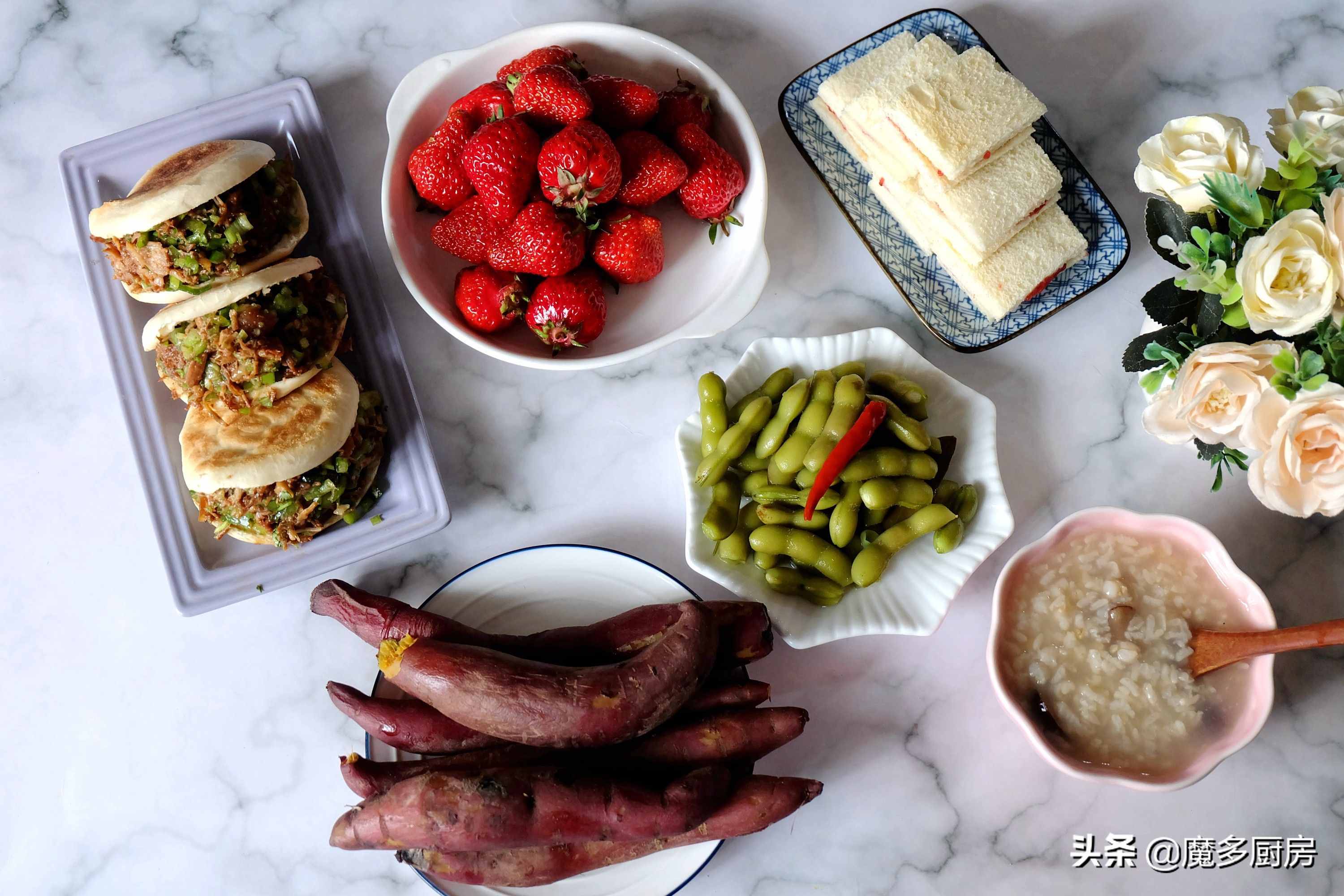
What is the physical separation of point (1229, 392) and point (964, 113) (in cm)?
70

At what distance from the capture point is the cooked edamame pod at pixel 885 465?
1.55 m

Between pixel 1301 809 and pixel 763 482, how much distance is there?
1.18 metres

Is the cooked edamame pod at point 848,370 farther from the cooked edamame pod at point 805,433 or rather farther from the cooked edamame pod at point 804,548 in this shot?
the cooked edamame pod at point 804,548

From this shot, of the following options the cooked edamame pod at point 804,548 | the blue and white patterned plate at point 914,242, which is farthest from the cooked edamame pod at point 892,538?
the blue and white patterned plate at point 914,242

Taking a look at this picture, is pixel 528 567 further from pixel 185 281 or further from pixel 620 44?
pixel 620 44

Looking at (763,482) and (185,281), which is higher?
(185,281)

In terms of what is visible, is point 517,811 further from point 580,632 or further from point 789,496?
point 789,496

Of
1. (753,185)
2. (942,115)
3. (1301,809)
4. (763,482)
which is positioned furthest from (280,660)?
(1301,809)

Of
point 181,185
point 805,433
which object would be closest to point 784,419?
point 805,433

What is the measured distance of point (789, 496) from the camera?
160 cm

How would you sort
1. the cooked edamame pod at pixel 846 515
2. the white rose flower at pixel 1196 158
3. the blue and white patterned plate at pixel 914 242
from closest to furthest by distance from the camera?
1. the white rose flower at pixel 1196 158
2. the cooked edamame pod at pixel 846 515
3. the blue and white patterned plate at pixel 914 242

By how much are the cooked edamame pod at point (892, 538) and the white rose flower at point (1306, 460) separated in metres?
0.48

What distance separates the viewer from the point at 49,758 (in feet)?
5.74

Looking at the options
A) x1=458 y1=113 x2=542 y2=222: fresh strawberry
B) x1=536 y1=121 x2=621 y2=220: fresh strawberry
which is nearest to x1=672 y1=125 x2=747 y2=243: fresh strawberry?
x1=536 y1=121 x2=621 y2=220: fresh strawberry
